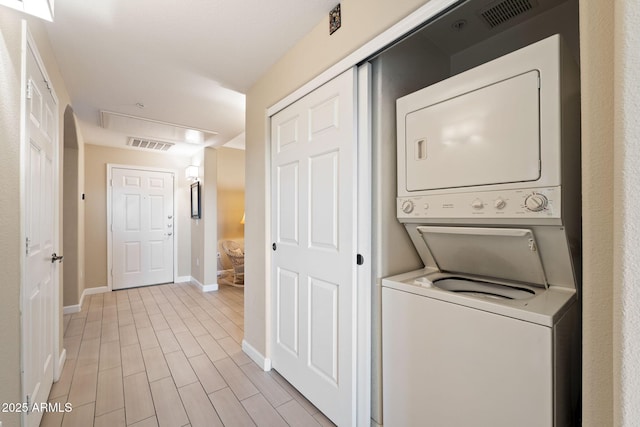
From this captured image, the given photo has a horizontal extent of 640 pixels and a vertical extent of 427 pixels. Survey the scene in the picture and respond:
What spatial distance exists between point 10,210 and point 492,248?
7.08 ft

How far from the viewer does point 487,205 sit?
1.15 m

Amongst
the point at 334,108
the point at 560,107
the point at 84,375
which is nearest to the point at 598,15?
the point at 560,107

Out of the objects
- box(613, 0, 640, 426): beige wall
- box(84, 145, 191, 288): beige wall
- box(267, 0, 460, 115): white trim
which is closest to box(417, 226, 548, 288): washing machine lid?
box(613, 0, 640, 426): beige wall

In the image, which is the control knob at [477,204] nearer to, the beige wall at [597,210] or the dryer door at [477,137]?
the dryer door at [477,137]

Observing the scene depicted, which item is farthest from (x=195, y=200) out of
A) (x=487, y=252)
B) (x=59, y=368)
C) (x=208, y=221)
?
(x=487, y=252)

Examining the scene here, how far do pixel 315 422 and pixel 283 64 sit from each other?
242cm

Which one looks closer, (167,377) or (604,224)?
(604,224)

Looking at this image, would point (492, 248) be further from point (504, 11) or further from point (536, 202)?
point (504, 11)

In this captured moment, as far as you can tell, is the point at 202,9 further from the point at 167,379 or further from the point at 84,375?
the point at 84,375

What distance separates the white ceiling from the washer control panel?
4.07 ft

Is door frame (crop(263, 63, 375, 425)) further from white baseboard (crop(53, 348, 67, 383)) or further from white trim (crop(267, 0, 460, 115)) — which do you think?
white baseboard (crop(53, 348, 67, 383))

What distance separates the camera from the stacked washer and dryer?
0.97 metres

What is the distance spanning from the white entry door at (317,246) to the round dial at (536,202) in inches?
29.7

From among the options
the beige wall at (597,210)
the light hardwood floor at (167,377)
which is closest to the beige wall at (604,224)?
the beige wall at (597,210)
